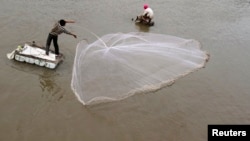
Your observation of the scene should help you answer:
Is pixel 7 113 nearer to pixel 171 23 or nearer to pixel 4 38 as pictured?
pixel 4 38

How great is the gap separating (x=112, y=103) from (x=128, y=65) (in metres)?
1.31

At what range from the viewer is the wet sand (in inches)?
292

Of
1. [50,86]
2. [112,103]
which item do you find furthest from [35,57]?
[112,103]

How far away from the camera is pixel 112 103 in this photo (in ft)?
26.3

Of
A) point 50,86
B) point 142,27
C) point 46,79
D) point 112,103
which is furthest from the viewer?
point 142,27

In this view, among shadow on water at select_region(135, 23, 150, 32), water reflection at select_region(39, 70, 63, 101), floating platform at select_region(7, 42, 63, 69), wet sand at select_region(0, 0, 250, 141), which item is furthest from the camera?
shadow on water at select_region(135, 23, 150, 32)

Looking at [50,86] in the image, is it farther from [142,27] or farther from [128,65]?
[142,27]

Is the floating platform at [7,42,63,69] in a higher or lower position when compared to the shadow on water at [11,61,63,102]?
higher

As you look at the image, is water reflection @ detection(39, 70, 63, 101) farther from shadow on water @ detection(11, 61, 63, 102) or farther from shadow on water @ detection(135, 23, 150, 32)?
shadow on water @ detection(135, 23, 150, 32)

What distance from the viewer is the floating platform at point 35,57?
919 centimetres

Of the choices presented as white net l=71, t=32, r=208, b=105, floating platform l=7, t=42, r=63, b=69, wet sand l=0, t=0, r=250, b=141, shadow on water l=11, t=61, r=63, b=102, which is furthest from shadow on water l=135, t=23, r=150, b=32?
shadow on water l=11, t=61, r=63, b=102

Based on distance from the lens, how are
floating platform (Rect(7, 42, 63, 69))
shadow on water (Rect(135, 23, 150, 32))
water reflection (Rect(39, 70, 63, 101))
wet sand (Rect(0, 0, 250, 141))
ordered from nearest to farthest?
1. wet sand (Rect(0, 0, 250, 141))
2. water reflection (Rect(39, 70, 63, 101))
3. floating platform (Rect(7, 42, 63, 69))
4. shadow on water (Rect(135, 23, 150, 32))

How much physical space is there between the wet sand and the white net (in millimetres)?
327

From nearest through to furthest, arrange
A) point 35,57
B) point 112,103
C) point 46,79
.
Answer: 1. point 112,103
2. point 46,79
3. point 35,57
